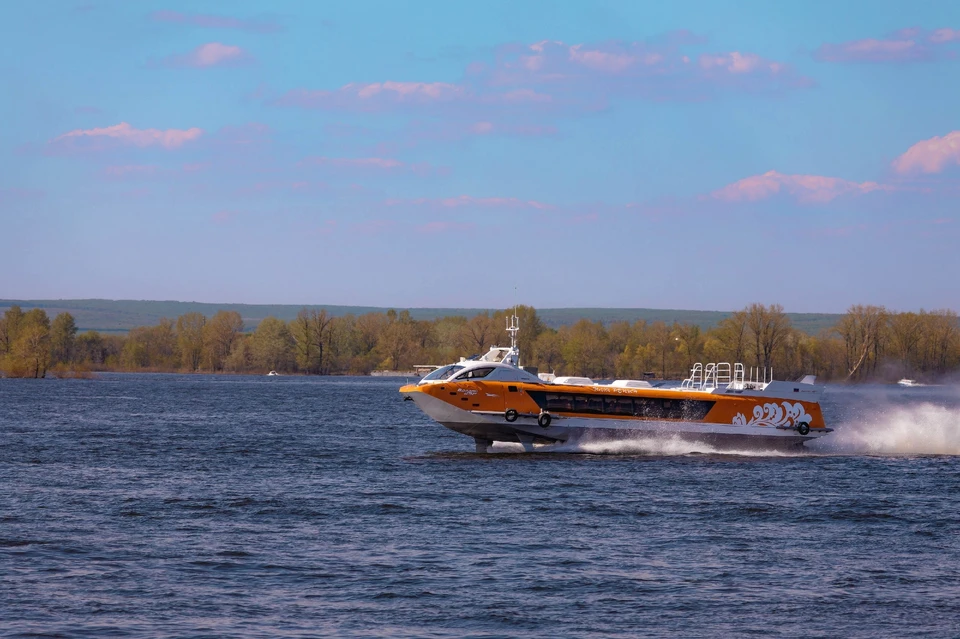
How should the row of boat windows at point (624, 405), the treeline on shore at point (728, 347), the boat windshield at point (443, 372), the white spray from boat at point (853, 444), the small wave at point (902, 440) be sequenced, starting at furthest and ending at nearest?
the treeline on shore at point (728, 347) → the small wave at point (902, 440) → the white spray from boat at point (853, 444) → the boat windshield at point (443, 372) → the row of boat windows at point (624, 405)

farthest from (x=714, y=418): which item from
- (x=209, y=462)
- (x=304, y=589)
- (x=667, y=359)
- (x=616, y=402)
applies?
(x=667, y=359)

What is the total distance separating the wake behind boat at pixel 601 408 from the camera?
1783 inches

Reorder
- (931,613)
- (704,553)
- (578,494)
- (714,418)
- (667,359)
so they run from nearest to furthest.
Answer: (931,613) → (704,553) → (578,494) → (714,418) → (667,359)

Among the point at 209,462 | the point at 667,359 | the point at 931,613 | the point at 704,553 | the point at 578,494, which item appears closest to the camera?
the point at 931,613

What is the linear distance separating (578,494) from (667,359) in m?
153

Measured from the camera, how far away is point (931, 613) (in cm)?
2016

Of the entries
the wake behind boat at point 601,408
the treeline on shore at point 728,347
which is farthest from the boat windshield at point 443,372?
the treeline on shore at point 728,347

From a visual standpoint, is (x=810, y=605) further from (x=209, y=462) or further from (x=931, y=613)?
(x=209, y=462)

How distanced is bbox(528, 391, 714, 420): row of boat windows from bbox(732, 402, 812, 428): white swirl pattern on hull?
2.01 m

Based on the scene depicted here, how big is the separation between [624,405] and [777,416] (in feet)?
24.4

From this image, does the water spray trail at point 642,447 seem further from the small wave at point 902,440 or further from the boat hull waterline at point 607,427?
the small wave at point 902,440

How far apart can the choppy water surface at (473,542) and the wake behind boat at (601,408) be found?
110 cm

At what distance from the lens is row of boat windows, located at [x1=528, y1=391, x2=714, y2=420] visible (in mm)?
45625

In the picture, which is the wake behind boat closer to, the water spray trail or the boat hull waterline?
the boat hull waterline
